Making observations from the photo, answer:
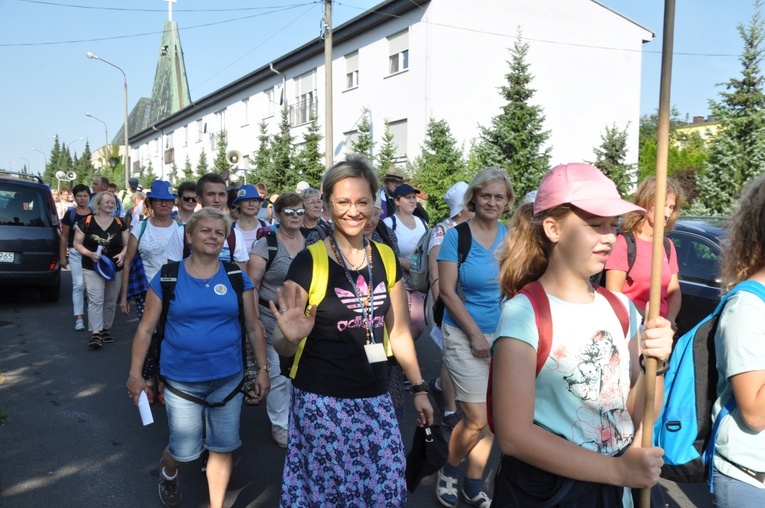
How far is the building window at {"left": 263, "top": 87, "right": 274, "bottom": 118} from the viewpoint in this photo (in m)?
32.0

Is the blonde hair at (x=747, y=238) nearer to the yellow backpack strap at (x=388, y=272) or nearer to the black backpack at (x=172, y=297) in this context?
the yellow backpack strap at (x=388, y=272)

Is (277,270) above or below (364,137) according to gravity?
below

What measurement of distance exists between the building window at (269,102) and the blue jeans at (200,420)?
29437mm

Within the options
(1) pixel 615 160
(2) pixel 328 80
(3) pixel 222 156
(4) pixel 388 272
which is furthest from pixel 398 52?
(4) pixel 388 272

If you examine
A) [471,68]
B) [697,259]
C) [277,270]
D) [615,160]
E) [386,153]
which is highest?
[471,68]

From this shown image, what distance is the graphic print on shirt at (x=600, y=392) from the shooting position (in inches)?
74.0

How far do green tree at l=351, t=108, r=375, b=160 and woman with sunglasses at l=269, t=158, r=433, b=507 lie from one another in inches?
772

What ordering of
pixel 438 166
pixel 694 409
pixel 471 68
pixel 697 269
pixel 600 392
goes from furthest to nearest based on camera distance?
pixel 471 68, pixel 438 166, pixel 697 269, pixel 694 409, pixel 600 392

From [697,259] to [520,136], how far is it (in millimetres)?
12161

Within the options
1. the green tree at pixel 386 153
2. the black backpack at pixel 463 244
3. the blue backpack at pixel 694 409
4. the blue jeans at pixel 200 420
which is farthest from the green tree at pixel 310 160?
the blue backpack at pixel 694 409

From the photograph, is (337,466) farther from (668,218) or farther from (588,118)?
(588,118)

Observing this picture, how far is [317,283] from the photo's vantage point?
9.09ft

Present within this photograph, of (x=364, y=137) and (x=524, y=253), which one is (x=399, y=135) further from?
(x=524, y=253)

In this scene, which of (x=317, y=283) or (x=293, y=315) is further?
(x=317, y=283)
